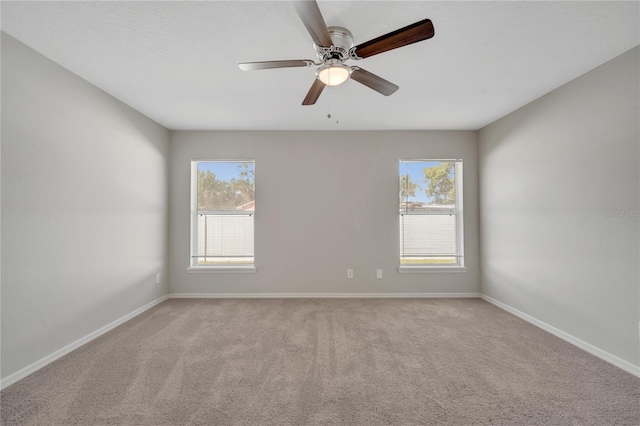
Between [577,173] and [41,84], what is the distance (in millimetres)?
4575

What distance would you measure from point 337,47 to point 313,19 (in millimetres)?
347

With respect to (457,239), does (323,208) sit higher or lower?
higher

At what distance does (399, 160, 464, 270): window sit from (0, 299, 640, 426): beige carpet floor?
1.14 m

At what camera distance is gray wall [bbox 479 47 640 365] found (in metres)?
2.10

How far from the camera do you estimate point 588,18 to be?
1721mm

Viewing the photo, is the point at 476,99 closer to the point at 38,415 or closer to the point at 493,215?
the point at 493,215

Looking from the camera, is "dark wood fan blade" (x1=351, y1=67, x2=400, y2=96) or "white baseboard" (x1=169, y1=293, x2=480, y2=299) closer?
"dark wood fan blade" (x1=351, y1=67, x2=400, y2=96)

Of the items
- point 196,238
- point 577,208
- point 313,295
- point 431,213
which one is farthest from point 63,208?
point 577,208

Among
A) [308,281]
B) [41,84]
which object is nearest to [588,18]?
[308,281]

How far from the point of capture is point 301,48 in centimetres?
202

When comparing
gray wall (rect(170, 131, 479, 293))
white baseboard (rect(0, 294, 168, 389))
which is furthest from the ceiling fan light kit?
white baseboard (rect(0, 294, 168, 389))

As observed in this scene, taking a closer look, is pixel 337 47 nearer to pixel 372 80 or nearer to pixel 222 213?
pixel 372 80

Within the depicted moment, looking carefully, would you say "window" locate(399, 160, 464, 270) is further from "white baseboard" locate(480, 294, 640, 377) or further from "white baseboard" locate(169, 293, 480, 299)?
"white baseboard" locate(480, 294, 640, 377)

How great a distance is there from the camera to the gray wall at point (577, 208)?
6.89ft
